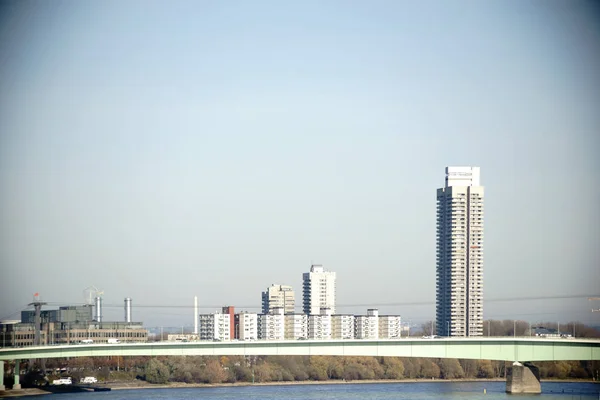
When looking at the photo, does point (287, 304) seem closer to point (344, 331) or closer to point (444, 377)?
point (344, 331)

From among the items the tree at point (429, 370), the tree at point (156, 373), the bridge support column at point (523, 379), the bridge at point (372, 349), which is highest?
the bridge at point (372, 349)

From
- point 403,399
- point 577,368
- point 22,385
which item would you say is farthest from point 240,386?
point 577,368

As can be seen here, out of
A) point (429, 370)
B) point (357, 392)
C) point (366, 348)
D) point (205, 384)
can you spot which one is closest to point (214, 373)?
point (205, 384)

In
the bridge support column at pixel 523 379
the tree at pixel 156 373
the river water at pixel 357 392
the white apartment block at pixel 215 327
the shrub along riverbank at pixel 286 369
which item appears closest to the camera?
the river water at pixel 357 392

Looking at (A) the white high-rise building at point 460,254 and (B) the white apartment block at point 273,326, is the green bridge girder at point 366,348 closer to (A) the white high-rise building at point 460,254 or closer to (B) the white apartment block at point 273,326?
(B) the white apartment block at point 273,326

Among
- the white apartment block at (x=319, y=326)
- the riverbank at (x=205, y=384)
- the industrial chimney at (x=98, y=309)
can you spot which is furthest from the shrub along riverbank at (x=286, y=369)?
the white apartment block at (x=319, y=326)

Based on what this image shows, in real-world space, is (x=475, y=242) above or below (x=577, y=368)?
above

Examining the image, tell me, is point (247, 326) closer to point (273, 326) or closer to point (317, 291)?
point (273, 326)
